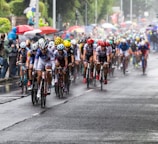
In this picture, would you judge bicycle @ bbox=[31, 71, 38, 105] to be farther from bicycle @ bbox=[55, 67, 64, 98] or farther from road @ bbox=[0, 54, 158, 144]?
bicycle @ bbox=[55, 67, 64, 98]

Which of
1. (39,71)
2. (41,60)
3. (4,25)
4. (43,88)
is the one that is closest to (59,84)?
(41,60)

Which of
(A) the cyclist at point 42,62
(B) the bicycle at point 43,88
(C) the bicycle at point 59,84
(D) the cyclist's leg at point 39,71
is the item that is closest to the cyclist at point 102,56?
(C) the bicycle at point 59,84

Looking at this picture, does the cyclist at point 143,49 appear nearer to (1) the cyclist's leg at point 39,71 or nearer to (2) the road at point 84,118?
(2) the road at point 84,118

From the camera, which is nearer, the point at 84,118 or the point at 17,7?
the point at 84,118

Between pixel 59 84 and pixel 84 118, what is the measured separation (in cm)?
685

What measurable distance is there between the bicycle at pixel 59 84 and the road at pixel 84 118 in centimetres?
28

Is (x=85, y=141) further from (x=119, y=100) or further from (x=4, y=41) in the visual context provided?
(x=4, y=41)

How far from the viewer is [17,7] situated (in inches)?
2361

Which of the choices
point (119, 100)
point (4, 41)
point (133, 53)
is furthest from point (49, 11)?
point (119, 100)

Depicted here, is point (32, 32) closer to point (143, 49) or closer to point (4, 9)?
point (143, 49)

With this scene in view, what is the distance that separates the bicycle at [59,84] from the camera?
2581 cm

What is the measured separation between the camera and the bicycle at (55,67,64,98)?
25.8 metres

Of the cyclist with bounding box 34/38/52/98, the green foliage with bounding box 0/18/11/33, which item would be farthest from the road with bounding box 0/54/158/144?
the green foliage with bounding box 0/18/11/33

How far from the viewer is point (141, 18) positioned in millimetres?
159375
